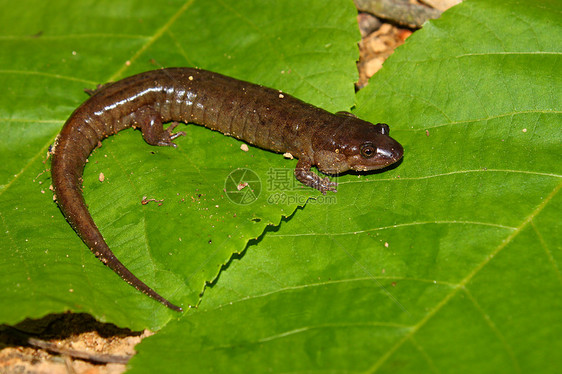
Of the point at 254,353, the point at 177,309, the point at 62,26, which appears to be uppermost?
the point at 62,26

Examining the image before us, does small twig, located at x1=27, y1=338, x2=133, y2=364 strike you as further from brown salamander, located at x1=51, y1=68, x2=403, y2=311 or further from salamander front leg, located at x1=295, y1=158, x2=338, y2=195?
salamander front leg, located at x1=295, y1=158, x2=338, y2=195

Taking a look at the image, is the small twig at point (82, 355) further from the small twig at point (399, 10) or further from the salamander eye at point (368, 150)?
the small twig at point (399, 10)

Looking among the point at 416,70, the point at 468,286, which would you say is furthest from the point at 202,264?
the point at 416,70

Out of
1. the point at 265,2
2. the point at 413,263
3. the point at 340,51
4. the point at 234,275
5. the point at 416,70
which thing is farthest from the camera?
the point at 265,2

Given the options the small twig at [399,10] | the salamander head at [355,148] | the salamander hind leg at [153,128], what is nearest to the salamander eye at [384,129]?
the salamander head at [355,148]

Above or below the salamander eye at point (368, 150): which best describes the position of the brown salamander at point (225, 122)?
above

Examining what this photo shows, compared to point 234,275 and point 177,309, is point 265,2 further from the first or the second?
point 177,309

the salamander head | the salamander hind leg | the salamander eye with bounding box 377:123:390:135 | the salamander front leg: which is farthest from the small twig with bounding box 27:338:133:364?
the salamander eye with bounding box 377:123:390:135

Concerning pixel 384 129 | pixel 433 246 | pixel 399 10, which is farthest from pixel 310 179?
pixel 399 10
